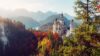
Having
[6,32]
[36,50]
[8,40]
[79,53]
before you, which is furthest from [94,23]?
[6,32]

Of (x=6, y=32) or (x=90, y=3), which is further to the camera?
(x=6, y=32)

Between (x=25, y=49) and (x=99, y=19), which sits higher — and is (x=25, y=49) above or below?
below

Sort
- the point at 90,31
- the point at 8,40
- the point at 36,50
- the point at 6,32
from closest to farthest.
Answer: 1. the point at 90,31
2. the point at 36,50
3. the point at 8,40
4. the point at 6,32

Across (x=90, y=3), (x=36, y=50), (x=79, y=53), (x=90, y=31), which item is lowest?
(x=36, y=50)

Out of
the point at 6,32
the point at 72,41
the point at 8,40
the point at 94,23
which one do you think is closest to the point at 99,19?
the point at 94,23

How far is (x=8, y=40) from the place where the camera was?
120 metres

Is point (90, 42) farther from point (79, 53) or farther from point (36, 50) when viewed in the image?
point (36, 50)

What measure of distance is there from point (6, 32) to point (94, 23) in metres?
108

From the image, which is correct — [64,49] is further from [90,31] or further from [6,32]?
[6,32]

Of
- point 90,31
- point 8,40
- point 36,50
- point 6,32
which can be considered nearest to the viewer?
point 90,31

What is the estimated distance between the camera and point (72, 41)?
21.7 meters

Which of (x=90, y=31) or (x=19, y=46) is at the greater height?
(x=90, y=31)

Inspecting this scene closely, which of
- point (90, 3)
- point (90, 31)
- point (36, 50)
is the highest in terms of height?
point (90, 3)

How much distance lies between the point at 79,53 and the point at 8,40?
325 ft
